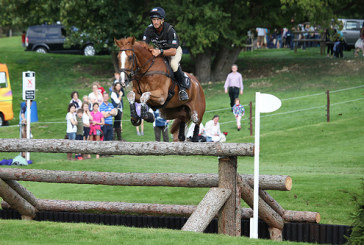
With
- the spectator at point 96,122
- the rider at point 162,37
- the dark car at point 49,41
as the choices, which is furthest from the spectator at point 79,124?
the dark car at point 49,41

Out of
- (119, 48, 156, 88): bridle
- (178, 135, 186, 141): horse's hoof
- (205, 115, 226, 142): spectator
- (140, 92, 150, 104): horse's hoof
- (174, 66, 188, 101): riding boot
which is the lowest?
(205, 115, 226, 142): spectator

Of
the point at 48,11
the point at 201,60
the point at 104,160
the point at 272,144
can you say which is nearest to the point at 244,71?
the point at 201,60

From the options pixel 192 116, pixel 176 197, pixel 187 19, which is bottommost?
pixel 176 197

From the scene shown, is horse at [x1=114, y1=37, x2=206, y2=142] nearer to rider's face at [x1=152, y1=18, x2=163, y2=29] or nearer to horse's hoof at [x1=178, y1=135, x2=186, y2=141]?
rider's face at [x1=152, y1=18, x2=163, y2=29]

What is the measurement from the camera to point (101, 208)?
10.9 metres

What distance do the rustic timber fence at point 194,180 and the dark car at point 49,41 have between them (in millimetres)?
31838

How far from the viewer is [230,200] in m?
8.93

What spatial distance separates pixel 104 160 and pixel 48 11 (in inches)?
599

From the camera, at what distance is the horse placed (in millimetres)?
9594

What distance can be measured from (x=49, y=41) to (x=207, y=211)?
3530cm

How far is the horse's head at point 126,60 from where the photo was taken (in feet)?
30.9

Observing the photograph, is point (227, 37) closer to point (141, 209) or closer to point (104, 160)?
point (104, 160)

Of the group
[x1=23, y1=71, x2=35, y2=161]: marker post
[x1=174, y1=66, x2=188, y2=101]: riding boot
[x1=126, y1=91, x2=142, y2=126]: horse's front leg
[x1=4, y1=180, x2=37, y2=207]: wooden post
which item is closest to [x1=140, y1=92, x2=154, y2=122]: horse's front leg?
[x1=126, y1=91, x2=142, y2=126]: horse's front leg

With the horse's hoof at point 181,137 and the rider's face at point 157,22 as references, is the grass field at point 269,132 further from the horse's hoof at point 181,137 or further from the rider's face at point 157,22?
the rider's face at point 157,22
